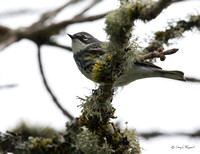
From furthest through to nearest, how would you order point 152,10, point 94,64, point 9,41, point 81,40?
point 81,40 → point 9,41 → point 94,64 → point 152,10

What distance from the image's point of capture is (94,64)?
456 cm

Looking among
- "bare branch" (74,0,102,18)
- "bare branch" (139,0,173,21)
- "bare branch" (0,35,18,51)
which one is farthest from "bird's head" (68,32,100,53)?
"bare branch" (139,0,173,21)

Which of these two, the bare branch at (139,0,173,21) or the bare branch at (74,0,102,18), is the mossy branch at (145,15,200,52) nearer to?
the bare branch at (74,0,102,18)

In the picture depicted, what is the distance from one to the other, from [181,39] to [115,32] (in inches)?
79.6

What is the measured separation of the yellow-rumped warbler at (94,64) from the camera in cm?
427

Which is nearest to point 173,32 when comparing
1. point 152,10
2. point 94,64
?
point 94,64

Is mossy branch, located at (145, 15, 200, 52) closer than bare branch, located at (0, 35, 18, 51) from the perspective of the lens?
Yes

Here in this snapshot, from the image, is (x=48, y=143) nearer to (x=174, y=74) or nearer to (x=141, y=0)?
(x=174, y=74)

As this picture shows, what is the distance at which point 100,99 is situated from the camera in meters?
3.12

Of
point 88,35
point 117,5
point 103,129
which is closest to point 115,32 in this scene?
point 117,5

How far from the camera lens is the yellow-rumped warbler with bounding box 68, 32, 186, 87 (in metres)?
4.27

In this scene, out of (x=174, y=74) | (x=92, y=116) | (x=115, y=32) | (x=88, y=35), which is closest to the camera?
(x=115, y=32)

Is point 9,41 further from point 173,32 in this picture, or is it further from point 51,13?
point 173,32

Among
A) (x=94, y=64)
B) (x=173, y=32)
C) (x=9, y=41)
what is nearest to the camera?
(x=173, y=32)
